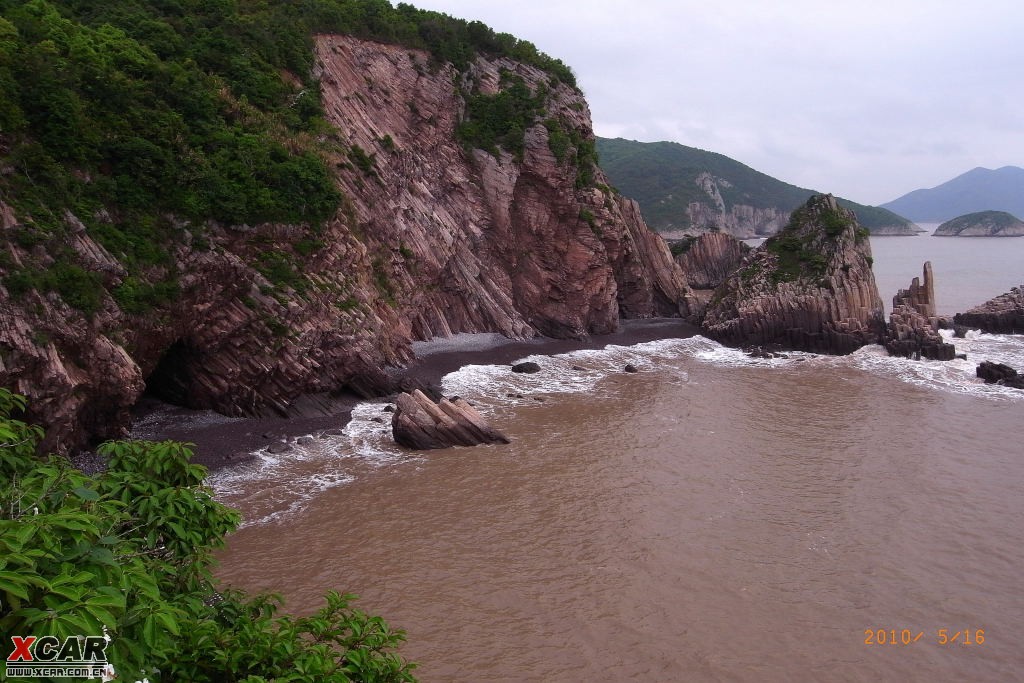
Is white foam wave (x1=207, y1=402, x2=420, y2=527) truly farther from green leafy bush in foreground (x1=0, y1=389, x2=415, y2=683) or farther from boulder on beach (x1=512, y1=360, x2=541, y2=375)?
green leafy bush in foreground (x1=0, y1=389, x2=415, y2=683)

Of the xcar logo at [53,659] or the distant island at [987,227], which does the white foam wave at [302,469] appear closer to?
the xcar logo at [53,659]

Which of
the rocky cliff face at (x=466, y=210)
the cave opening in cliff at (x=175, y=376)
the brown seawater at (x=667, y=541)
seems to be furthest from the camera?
the rocky cliff face at (x=466, y=210)

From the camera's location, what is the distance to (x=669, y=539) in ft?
53.0

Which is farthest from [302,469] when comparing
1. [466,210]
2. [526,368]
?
[466,210]

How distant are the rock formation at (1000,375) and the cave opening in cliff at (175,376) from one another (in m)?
35.4

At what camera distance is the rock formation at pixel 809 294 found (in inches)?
1602

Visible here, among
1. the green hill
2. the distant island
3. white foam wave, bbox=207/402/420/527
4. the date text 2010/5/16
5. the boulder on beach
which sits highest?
the green hill

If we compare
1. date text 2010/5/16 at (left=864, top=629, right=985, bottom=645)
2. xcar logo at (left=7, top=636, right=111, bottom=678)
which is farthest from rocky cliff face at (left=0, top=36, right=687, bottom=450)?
date text 2010/5/16 at (left=864, top=629, right=985, bottom=645)

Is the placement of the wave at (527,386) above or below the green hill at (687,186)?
below

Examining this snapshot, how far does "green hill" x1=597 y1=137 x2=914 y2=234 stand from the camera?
132375 mm

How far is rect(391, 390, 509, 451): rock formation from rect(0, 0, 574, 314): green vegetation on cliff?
8715 millimetres

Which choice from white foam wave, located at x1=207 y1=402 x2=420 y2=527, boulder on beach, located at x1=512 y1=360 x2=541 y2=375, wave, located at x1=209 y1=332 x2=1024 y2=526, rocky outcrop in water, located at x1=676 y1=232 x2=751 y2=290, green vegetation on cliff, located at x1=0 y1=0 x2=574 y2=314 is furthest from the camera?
rocky outcrop in water, located at x1=676 y1=232 x2=751 y2=290

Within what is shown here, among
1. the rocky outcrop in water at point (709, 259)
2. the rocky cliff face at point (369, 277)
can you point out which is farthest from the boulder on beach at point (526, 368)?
the rocky outcrop in water at point (709, 259)

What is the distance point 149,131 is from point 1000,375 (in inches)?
1500
